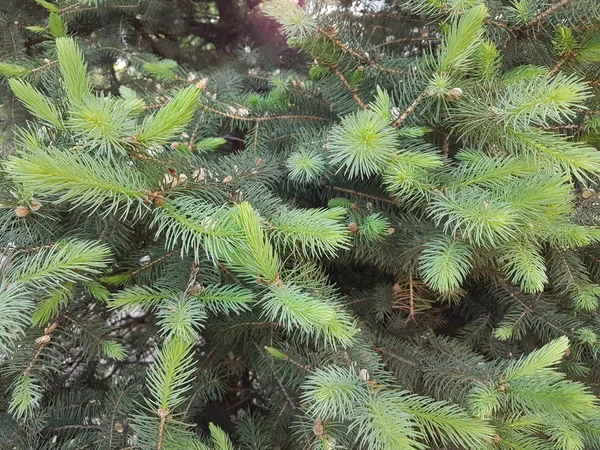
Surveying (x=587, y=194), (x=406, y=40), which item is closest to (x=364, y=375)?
(x=587, y=194)

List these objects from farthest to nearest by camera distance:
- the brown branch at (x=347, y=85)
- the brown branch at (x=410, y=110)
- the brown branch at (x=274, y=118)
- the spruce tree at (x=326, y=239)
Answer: the brown branch at (x=274, y=118) → the brown branch at (x=347, y=85) → the brown branch at (x=410, y=110) → the spruce tree at (x=326, y=239)

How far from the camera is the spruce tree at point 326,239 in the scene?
595mm

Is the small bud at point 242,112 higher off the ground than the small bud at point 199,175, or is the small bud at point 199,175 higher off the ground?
the small bud at point 199,175

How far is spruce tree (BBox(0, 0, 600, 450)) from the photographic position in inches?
23.4

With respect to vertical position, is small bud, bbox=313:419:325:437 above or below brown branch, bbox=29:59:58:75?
below

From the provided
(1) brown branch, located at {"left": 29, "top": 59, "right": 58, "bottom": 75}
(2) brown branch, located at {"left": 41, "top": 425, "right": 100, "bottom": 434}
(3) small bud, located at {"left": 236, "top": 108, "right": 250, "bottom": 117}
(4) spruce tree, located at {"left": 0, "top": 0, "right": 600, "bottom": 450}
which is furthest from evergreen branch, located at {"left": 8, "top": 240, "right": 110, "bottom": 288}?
(1) brown branch, located at {"left": 29, "top": 59, "right": 58, "bottom": 75}

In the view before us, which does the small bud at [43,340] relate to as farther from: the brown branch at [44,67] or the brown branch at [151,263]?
the brown branch at [44,67]

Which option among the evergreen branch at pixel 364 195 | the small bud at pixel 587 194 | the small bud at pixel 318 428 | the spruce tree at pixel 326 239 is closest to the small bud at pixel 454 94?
the spruce tree at pixel 326 239

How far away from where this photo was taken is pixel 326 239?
0.59 m

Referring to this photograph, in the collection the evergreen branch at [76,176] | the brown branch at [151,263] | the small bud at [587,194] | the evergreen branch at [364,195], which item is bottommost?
the brown branch at [151,263]

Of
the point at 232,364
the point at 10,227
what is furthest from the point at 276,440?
the point at 10,227

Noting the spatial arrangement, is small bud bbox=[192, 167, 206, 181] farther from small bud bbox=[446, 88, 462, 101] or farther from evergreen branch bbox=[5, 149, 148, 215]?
small bud bbox=[446, 88, 462, 101]

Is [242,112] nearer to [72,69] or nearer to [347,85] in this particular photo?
[347,85]

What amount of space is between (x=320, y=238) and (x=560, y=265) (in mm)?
636
